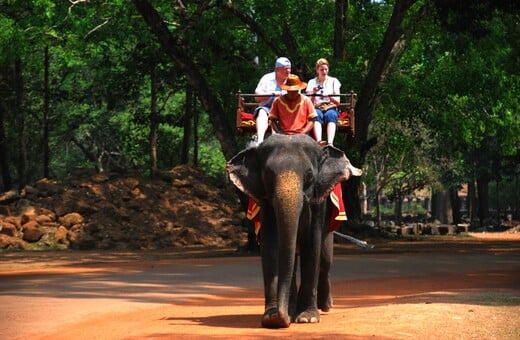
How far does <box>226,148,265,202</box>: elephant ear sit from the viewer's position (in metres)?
11.5

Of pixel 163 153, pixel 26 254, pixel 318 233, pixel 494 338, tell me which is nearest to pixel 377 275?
pixel 318 233

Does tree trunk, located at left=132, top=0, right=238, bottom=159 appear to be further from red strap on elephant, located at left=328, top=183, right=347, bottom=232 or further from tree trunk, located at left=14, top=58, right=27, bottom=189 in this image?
red strap on elephant, located at left=328, top=183, right=347, bottom=232

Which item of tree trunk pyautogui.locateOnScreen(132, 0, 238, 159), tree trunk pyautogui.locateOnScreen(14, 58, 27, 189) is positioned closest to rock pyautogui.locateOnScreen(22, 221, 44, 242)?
tree trunk pyautogui.locateOnScreen(132, 0, 238, 159)

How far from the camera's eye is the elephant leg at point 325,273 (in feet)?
40.9

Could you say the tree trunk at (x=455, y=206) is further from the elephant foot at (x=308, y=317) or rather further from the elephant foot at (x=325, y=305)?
the elephant foot at (x=308, y=317)

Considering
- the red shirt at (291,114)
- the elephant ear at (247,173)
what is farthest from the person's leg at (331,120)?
the elephant ear at (247,173)

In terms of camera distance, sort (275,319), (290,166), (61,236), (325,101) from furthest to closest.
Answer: (61,236), (325,101), (290,166), (275,319)

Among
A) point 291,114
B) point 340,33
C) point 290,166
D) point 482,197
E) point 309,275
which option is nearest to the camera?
point 290,166

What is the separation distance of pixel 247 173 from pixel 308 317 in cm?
170

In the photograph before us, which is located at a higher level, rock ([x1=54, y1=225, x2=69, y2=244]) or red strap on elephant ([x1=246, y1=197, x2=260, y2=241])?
red strap on elephant ([x1=246, y1=197, x2=260, y2=241])

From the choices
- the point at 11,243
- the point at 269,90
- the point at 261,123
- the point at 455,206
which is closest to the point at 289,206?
the point at 261,123

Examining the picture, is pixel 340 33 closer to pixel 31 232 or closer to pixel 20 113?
pixel 31 232

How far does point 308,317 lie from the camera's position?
11.7 metres

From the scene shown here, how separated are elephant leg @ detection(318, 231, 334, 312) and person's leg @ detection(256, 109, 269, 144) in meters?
1.35
